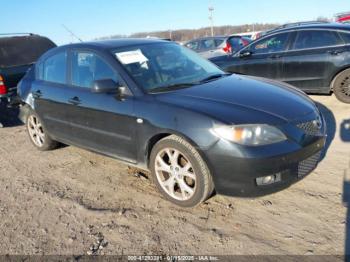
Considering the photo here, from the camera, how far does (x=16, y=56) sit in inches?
330

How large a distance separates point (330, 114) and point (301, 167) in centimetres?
345

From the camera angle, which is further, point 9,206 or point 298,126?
point 9,206

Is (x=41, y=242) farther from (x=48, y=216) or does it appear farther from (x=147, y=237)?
(x=147, y=237)

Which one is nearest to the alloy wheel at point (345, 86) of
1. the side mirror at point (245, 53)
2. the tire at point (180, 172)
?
the side mirror at point (245, 53)

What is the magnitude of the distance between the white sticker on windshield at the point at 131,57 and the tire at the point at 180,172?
111 centimetres

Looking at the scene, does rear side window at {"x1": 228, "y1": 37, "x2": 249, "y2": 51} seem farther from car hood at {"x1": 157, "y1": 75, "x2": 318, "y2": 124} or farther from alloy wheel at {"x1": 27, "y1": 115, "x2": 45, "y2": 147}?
car hood at {"x1": 157, "y1": 75, "x2": 318, "y2": 124}

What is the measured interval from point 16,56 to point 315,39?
6.61 m

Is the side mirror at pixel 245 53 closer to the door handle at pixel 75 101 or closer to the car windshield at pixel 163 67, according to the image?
the car windshield at pixel 163 67

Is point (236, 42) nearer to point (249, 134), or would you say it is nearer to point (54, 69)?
point (54, 69)

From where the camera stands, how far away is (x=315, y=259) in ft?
9.11

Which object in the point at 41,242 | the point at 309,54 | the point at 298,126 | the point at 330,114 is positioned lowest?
the point at 41,242

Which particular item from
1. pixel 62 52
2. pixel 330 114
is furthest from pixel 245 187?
pixel 330 114

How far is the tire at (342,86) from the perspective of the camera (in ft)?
23.2

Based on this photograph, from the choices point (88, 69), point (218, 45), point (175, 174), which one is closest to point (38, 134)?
point (88, 69)
